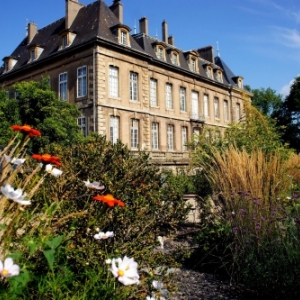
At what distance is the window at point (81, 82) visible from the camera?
20.0m

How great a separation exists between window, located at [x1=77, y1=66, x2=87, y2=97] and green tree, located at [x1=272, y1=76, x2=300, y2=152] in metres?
20.7

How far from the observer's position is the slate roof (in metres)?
20.2

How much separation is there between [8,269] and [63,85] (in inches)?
813

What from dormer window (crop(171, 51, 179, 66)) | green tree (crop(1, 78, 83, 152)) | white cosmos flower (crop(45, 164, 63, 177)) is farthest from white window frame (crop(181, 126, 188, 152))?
white cosmos flower (crop(45, 164, 63, 177))

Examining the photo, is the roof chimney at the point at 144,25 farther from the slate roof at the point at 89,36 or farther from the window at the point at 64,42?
the window at the point at 64,42

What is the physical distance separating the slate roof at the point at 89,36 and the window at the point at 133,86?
139cm

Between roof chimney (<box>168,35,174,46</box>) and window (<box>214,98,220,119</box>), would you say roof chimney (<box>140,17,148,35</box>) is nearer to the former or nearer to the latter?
roof chimney (<box>168,35,174,46</box>)

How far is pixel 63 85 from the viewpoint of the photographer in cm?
2130

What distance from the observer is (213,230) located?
5109mm

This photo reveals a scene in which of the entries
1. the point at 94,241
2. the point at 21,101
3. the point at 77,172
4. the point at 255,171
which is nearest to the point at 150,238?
the point at 94,241

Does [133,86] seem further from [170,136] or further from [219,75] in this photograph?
[219,75]

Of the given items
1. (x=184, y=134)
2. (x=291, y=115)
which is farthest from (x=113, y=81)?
(x=291, y=115)

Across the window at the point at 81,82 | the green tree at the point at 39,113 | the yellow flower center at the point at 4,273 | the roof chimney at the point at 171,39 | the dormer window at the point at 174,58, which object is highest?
the roof chimney at the point at 171,39

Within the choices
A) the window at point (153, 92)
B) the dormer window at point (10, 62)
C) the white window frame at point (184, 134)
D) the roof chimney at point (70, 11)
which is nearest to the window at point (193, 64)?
Result: the white window frame at point (184, 134)
